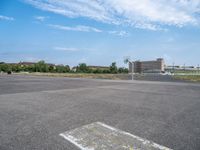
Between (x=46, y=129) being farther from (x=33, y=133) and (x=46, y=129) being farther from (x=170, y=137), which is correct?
(x=170, y=137)

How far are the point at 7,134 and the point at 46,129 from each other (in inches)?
30.8

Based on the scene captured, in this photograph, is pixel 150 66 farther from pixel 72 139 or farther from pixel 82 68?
pixel 72 139

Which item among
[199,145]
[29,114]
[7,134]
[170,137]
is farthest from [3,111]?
[199,145]

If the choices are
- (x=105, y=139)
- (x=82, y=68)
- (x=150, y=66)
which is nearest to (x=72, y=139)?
(x=105, y=139)

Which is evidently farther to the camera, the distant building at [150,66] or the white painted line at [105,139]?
the distant building at [150,66]

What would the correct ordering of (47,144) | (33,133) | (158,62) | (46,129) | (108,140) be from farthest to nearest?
(158,62) < (46,129) < (33,133) < (108,140) < (47,144)

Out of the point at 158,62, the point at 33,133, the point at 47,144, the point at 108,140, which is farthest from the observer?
the point at 158,62

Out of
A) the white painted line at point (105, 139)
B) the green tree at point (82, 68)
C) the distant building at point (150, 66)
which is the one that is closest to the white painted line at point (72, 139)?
the white painted line at point (105, 139)

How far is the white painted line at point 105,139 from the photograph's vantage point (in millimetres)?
2998

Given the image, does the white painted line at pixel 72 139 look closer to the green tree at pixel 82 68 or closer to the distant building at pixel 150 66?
the green tree at pixel 82 68

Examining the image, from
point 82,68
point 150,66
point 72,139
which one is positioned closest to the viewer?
→ point 72,139

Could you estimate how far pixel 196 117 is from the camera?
504 cm

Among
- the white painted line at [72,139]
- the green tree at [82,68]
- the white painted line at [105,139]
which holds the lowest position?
the white painted line at [105,139]

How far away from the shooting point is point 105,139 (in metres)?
3.31
